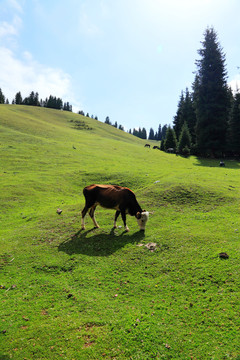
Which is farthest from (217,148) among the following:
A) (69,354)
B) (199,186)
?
(69,354)

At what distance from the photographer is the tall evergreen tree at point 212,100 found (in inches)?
1902

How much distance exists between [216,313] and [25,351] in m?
5.56

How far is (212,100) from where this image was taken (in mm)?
48562

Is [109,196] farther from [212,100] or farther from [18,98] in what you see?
[18,98]

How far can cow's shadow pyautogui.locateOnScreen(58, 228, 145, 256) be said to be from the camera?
10.7 m

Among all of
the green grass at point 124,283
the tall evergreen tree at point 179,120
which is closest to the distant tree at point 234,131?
the tall evergreen tree at point 179,120

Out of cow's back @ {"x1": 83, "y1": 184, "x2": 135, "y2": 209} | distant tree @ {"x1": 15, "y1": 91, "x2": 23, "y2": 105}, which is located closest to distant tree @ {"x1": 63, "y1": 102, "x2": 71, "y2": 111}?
distant tree @ {"x1": 15, "y1": 91, "x2": 23, "y2": 105}

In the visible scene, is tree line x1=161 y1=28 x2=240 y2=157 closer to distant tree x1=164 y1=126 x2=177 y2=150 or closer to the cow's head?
distant tree x1=164 y1=126 x2=177 y2=150

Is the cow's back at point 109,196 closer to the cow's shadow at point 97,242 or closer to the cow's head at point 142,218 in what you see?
the cow's head at point 142,218

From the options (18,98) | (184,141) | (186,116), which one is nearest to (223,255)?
(184,141)

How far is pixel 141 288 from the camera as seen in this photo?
311 inches

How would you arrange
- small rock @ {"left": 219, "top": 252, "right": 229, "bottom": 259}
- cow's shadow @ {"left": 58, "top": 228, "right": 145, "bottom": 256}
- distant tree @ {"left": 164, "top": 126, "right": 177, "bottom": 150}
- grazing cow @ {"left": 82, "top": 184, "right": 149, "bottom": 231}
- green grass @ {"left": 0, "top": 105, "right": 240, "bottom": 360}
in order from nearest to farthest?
green grass @ {"left": 0, "top": 105, "right": 240, "bottom": 360}, small rock @ {"left": 219, "top": 252, "right": 229, "bottom": 259}, cow's shadow @ {"left": 58, "top": 228, "right": 145, "bottom": 256}, grazing cow @ {"left": 82, "top": 184, "right": 149, "bottom": 231}, distant tree @ {"left": 164, "top": 126, "right": 177, "bottom": 150}

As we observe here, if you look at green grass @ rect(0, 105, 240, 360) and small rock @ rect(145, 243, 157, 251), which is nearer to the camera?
green grass @ rect(0, 105, 240, 360)

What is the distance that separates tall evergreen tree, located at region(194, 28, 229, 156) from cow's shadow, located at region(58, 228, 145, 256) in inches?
1704
